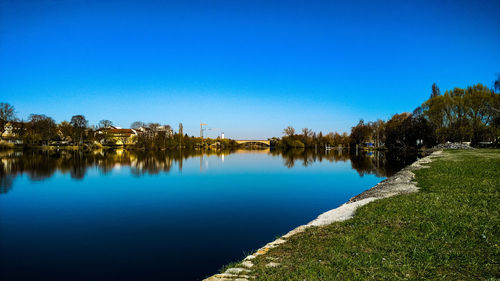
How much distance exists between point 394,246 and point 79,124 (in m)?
112

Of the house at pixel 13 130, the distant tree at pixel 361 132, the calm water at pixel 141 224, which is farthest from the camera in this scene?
the distant tree at pixel 361 132

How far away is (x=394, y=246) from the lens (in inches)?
274

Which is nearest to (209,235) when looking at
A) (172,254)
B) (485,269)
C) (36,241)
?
(172,254)

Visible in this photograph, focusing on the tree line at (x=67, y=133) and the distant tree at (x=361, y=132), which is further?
the distant tree at (x=361, y=132)

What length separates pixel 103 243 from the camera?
10.1 meters

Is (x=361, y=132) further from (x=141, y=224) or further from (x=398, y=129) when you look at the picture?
(x=141, y=224)

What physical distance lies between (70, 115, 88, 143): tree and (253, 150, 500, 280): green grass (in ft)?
357

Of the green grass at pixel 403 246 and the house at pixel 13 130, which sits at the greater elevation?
the house at pixel 13 130

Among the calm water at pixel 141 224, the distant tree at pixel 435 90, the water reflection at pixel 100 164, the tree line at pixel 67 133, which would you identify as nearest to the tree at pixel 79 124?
the tree line at pixel 67 133

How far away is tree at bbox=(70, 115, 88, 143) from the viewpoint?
3866 inches

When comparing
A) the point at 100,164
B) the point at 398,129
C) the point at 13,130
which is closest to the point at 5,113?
the point at 13,130

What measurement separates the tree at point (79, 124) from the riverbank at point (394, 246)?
108106 millimetres

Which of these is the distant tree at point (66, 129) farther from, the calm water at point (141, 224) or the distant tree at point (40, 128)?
the calm water at point (141, 224)

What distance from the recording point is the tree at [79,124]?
98188 mm
